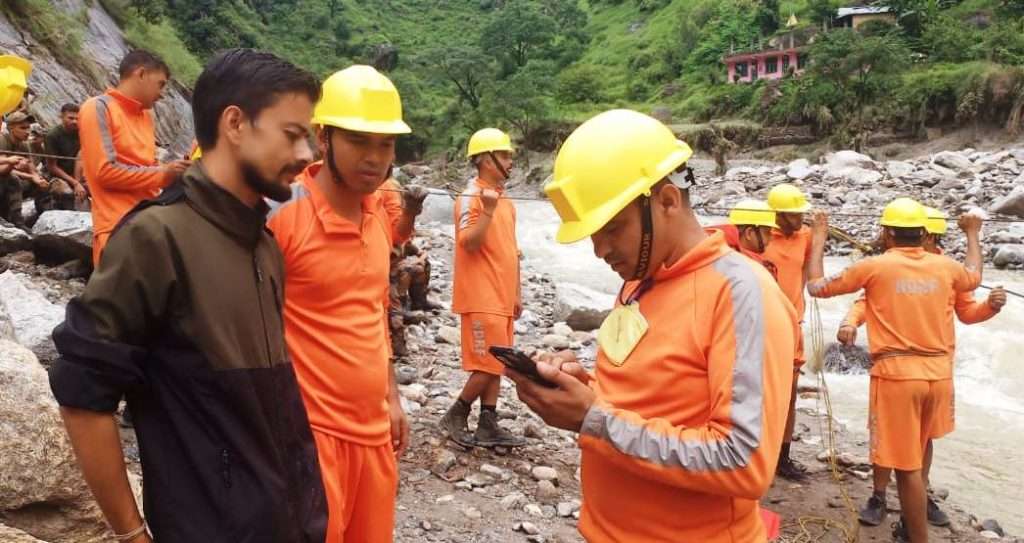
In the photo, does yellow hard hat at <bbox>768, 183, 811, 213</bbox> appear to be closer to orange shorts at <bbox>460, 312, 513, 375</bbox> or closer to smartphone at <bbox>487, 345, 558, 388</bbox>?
orange shorts at <bbox>460, 312, 513, 375</bbox>

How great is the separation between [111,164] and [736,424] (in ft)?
11.2

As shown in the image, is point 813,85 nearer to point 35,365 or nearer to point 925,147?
point 925,147

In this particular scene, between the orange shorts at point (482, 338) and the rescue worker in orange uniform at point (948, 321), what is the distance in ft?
7.65

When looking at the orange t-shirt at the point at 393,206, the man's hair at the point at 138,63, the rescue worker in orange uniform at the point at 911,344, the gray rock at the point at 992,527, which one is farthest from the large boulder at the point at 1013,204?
the man's hair at the point at 138,63

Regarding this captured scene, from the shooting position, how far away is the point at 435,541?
3.80m

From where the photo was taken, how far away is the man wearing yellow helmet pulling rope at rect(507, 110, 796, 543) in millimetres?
1620

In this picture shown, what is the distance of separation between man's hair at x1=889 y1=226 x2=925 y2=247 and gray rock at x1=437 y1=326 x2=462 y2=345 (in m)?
4.75

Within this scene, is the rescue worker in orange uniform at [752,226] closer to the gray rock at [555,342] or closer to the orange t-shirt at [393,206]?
the orange t-shirt at [393,206]

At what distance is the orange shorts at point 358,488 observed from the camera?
2.32 m

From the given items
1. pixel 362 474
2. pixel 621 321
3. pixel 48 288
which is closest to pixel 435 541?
pixel 362 474

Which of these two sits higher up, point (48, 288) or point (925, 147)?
point (48, 288)

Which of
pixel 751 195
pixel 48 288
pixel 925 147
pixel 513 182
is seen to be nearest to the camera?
pixel 48 288

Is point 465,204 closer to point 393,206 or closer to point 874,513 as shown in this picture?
point 393,206

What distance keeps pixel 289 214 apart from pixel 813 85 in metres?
39.0
